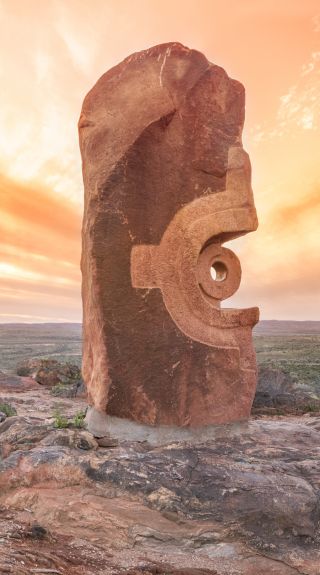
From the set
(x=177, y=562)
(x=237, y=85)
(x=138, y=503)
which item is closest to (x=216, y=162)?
(x=237, y=85)

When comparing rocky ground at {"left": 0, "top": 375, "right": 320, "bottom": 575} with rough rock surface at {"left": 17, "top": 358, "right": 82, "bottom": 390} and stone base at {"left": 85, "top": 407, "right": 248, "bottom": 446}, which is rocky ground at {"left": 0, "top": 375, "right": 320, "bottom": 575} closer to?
stone base at {"left": 85, "top": 407, "right": 248, "bottom": 446}

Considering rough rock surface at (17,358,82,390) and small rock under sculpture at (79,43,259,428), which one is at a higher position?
small rock under sculpture at (79,43,259,428)

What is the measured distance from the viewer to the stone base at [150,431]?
6504 mm

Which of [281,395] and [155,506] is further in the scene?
[281,395]

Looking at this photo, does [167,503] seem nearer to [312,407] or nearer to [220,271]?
[220,271]

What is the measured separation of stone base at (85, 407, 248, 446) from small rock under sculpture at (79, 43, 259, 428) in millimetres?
101

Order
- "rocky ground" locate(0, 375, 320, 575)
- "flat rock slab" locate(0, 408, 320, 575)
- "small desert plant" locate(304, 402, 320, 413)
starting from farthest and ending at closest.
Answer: "small desert plant" locate(304, 402, 320, 413) → "flat rock slab" locate(0, 408, 320, 575) → "rocky ground" locate(0, 375, 320, 575)

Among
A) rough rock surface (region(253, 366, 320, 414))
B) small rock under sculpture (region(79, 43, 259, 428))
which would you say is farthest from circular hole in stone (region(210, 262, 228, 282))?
rough rock surface (region(253, 366, 320, 414))

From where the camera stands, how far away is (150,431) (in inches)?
257

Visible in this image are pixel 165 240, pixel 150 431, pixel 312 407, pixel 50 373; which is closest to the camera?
pixel 150 431

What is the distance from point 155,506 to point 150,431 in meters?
1.51

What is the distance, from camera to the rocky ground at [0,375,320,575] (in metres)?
4.15

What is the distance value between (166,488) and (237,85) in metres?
5.96

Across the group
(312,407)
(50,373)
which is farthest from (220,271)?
(50,373)
